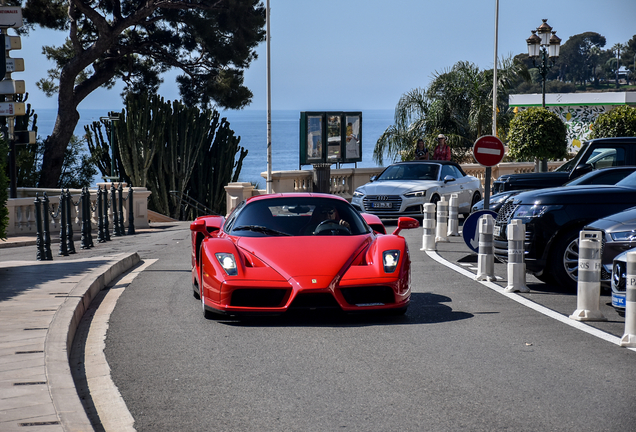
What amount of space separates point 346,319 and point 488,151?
7634 mm

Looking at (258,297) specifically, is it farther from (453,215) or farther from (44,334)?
(453,215)

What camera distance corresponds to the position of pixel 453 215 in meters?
16.8

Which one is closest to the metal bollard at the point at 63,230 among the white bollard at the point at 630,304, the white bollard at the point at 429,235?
the white bollard at the point at 429,235

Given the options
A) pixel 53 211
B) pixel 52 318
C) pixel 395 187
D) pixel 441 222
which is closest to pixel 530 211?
pixel 441 222

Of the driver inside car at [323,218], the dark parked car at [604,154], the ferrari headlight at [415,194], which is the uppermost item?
the dark parked car at [604,154]

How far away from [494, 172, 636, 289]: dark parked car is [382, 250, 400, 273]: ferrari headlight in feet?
9.47

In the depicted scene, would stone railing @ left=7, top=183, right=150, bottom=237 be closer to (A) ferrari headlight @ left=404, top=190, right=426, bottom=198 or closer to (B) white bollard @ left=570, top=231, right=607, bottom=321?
(A) ferrari headlight @ left=404, top=190, right=426, bottom=198

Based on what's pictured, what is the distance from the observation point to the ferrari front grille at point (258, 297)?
7.53m

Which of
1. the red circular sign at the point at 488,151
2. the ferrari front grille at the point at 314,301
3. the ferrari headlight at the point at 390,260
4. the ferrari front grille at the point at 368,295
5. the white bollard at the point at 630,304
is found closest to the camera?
the white bollard at the point at 630,304

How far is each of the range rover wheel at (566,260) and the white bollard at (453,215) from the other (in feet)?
21.1

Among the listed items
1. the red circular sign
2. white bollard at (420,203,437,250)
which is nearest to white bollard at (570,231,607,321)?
white bollard at (420,203,437,250)

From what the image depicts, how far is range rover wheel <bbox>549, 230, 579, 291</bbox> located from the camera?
9945mm

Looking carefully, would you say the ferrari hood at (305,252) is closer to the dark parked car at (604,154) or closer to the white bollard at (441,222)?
the white bollard at (441,222)

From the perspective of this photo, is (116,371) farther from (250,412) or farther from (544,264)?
(544,264)
